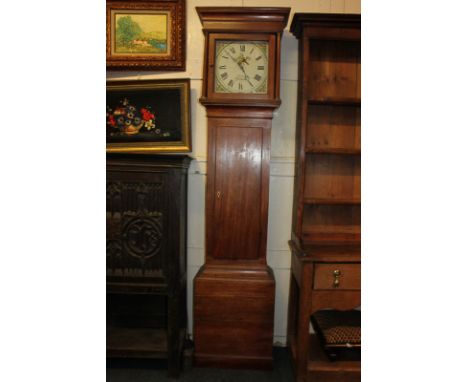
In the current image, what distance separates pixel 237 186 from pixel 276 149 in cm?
45

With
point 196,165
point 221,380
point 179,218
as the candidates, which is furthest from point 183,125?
point 221,380

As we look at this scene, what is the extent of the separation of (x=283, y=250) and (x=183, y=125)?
1.14 m

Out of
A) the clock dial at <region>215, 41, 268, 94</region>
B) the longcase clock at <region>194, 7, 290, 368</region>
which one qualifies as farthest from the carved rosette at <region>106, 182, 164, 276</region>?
the clock dial at <region>215, 41, 268, 94</region>

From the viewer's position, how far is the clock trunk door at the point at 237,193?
2055 millimetres

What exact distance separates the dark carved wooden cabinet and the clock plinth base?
161mm

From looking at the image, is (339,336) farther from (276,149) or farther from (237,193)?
(276,149)

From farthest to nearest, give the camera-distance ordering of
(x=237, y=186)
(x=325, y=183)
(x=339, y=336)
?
(x=325, y=183)
(x=237, y=186)
(x=339, y=336)

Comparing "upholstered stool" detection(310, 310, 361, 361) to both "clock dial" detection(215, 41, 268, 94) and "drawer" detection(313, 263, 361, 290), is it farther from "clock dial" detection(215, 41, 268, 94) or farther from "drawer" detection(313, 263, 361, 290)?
"clock dial" detection(215, 41, 268, 94)

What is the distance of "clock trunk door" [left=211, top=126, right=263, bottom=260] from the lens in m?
2.05

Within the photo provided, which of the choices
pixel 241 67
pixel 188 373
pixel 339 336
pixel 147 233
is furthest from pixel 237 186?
pixel 188 373

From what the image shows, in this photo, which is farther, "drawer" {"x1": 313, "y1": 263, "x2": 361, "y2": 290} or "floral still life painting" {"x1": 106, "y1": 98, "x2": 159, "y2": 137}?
"floral still life painting" {"x1": 106, "y1": 98, "x2": 159, "y2": 137}

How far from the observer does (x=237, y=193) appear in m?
2.07
